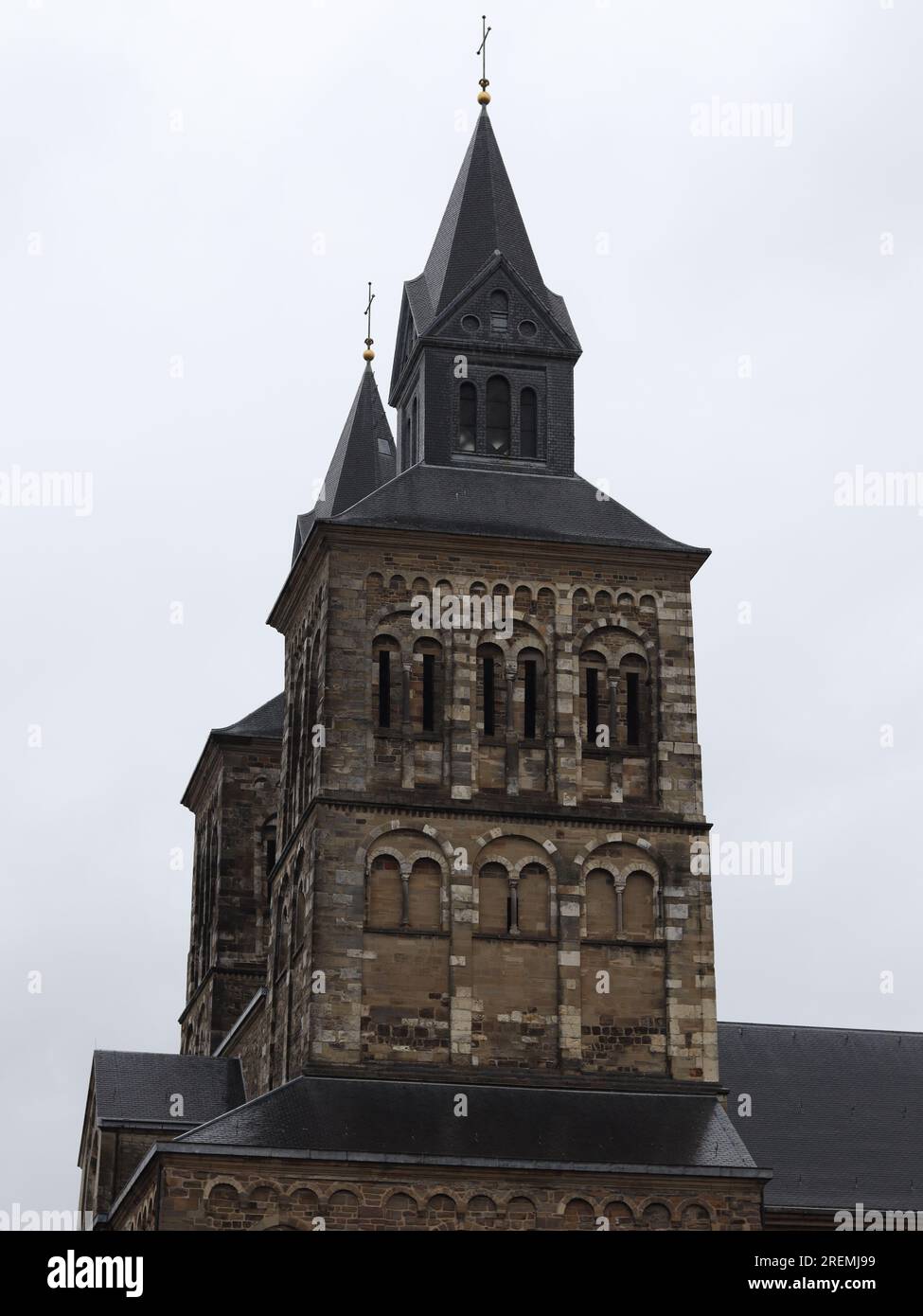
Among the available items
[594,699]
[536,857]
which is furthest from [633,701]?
[536,857]

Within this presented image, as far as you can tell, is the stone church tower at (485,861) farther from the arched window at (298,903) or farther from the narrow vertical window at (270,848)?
the narrow vertical window at (270,848)

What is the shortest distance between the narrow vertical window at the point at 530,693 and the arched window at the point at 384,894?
4.13m

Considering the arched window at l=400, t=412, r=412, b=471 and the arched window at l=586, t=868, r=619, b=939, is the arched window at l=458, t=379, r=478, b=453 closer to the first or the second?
the arched window at l=400, t=412, r=412, b=471

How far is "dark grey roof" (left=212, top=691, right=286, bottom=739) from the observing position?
6600 centimetres

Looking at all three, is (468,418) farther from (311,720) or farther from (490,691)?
(311,720)

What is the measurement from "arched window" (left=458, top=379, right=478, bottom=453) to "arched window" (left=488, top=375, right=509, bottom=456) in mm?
314

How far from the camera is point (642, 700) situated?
5100 centimetres

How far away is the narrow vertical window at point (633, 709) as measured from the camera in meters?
50.8
